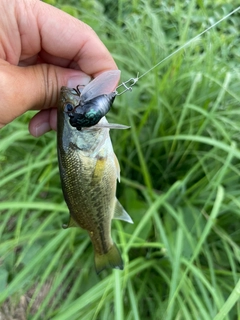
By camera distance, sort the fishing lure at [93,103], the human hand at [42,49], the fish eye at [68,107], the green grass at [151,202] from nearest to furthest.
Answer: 1. the fishing lure at [93,103]
2. the fish eye at [68,107]
3. the human hand at [42,49]
4. the green grass at [151,202]

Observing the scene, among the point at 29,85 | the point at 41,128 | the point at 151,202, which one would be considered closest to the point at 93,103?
the point at 29,85

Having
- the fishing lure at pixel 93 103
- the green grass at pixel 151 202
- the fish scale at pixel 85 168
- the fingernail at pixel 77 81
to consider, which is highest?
the fishing lure at pixel 93 103

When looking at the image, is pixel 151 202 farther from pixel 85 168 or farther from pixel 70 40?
pixel 70 40

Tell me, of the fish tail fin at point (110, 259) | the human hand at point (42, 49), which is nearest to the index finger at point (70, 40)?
the human hand at point (42, 49)

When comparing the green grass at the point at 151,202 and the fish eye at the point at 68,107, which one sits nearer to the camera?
the fish eye at the point at 68,107

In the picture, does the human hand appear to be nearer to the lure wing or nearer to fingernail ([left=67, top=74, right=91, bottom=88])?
fingernail ([left=67, top=74, right=91, bottom=88])

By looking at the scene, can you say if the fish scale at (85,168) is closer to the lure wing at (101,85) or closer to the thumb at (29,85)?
the lure wing at (101,85)

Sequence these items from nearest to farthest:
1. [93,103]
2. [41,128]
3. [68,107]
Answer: [93,103]
[68,107]
[41,128]
